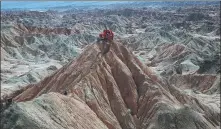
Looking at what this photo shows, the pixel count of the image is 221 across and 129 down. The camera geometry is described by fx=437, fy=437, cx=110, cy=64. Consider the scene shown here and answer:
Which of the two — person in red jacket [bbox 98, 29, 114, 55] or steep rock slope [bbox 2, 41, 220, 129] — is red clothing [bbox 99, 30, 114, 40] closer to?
person in red jacket [bbox 98, 29, 114, 55]

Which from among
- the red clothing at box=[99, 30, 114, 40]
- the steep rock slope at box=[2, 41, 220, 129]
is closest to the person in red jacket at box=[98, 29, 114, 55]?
the red clothing at box=[99, 30, 114, 40]

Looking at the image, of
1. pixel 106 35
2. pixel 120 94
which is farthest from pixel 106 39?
pixel 120 94

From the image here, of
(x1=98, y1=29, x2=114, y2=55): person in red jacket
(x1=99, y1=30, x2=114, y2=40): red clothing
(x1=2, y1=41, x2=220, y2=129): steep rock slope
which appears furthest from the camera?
(x1=99, y1=30, x2=114, y2=40): red clothing

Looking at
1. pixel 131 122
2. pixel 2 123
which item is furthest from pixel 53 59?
pixel 2 123

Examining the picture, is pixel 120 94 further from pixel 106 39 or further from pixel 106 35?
pixel 106 35

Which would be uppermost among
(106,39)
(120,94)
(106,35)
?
(106,35)

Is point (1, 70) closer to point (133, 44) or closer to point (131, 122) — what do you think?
point (133, 44)

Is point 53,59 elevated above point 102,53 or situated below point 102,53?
below

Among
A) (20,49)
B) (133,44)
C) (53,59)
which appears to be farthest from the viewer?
(133,44)
